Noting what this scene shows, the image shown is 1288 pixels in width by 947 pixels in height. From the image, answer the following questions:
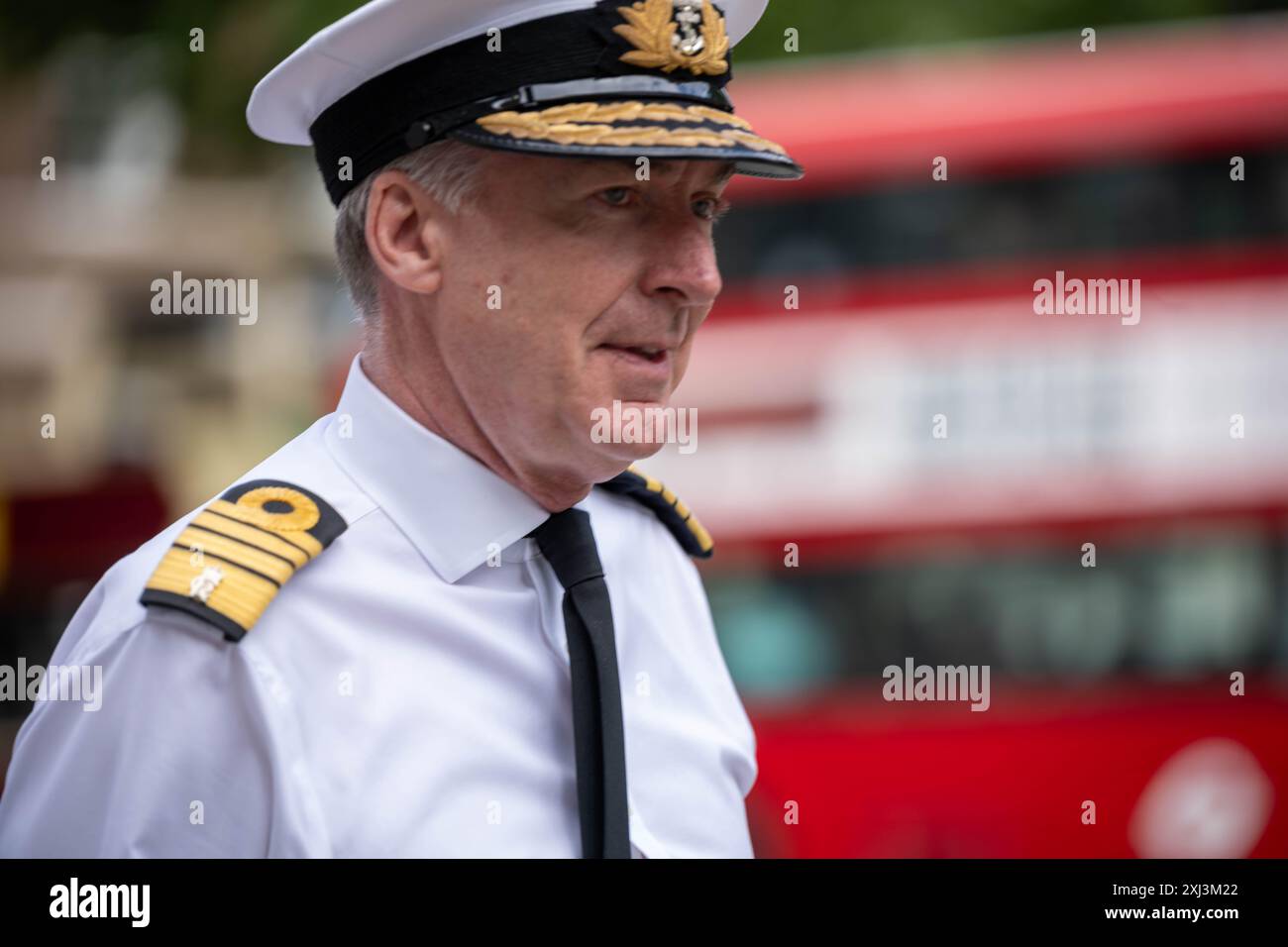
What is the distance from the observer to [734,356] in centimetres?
840

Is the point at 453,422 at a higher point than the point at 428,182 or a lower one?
lower

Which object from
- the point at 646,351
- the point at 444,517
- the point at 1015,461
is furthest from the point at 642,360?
the point at 1015,461

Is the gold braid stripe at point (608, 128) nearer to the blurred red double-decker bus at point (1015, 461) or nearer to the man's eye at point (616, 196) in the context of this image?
the man's eye at point (616, 196)

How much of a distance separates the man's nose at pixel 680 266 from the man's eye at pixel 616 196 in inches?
1.8

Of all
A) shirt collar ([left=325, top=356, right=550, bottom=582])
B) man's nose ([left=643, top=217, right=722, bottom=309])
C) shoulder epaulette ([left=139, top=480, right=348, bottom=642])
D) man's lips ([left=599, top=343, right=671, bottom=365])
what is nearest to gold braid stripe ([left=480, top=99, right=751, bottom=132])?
man's nose ([left=643, top=217, right=722, bottom=309])

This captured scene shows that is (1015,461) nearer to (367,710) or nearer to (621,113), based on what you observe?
(621,113)

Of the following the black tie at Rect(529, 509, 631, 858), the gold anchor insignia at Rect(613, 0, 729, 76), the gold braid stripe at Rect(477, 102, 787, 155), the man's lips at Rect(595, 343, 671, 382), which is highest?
the gold anchor insignia at Rect(613, 0, 729, 76)

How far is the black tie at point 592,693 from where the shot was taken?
1633 mm

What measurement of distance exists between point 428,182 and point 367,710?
557mm

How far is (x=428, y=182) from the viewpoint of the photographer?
1.69 metres

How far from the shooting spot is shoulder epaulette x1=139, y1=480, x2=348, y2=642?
153cm

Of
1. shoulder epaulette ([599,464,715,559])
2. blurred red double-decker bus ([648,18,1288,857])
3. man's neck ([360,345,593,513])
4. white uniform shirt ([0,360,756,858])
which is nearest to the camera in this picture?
white uniform shirt ([0,360,756,858])

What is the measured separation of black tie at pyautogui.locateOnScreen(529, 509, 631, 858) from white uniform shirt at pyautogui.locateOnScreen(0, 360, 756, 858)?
0.11 feet

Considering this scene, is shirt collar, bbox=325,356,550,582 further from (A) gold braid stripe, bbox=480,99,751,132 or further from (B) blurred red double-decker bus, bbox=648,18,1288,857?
(B) blurred red double-decker bus, bbox=648,18,1288,857
